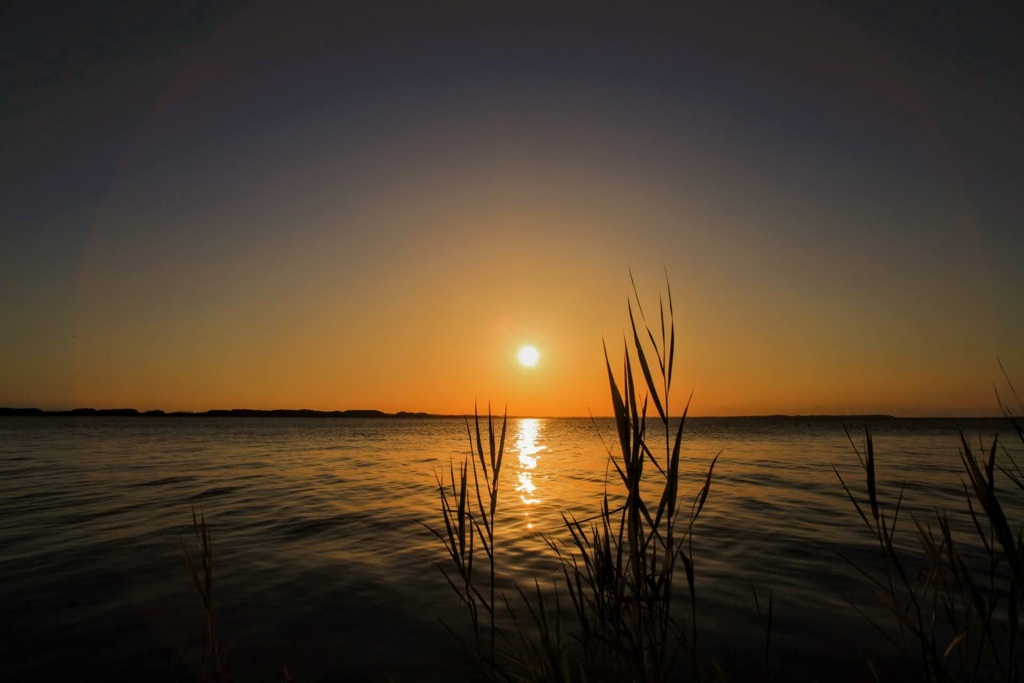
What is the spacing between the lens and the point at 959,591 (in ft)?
19.0

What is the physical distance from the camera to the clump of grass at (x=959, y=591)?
7.00 feet

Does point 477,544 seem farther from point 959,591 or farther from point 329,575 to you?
point 959,591

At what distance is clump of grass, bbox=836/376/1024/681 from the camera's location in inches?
84.0

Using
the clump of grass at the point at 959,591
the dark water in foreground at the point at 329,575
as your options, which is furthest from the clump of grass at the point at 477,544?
the clump of grass at the point at 959,591

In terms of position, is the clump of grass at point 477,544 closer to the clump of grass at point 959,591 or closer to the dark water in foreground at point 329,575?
the dark water in foreground at point 329,575

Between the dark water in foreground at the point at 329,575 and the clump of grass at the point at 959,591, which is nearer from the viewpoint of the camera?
the clump of grass at the point at 959,591

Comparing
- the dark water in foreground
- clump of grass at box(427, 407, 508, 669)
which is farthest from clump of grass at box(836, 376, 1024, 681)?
clump of grass at box(427, 407, 508, 669)

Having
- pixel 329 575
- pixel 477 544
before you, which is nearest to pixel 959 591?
pixel 477 544

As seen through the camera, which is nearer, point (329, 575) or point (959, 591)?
point (959, 591)

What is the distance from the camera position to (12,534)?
822cm

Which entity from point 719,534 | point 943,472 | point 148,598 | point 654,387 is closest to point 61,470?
point 148,598

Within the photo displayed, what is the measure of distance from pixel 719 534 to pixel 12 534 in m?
10.7

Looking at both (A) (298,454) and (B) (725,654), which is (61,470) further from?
(B) (725,654)

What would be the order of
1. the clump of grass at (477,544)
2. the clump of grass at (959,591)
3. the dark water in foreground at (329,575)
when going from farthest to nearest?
1. the dark water in foreground at (329,575)
2. the clump of grass at (477,544)
3. the clump of grass at (959,591)
